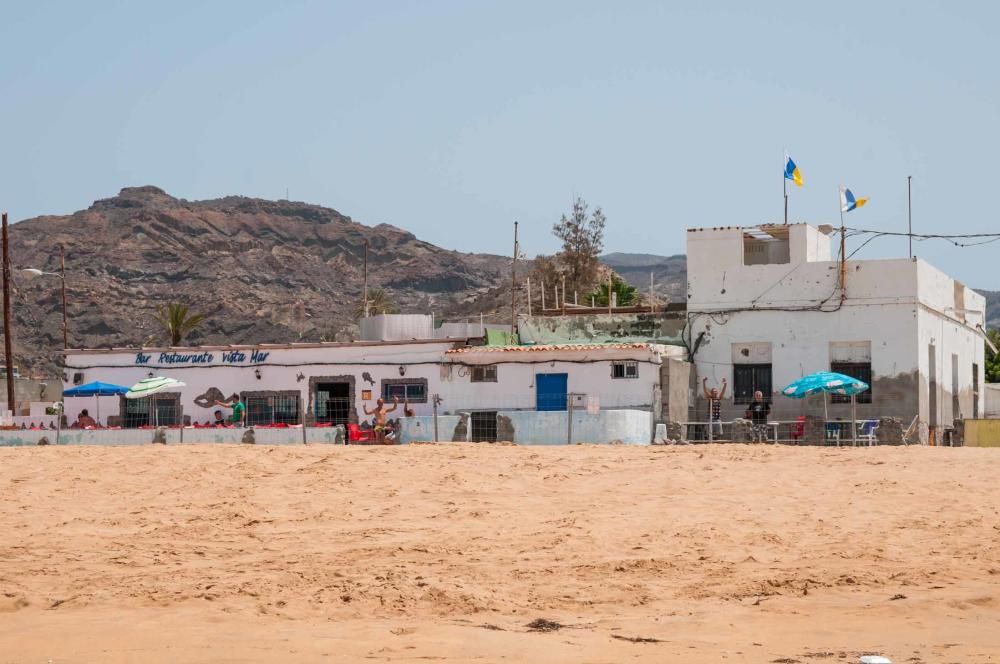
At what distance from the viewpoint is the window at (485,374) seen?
37.8m

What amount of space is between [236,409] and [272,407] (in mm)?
4108

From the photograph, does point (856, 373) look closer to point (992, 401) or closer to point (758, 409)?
point (758, 409)

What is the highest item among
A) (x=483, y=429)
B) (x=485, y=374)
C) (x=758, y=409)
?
(x=485, y=374)

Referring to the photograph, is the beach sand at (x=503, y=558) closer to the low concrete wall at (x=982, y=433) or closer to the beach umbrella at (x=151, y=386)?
the low concrete wall at (x=982, y=433)

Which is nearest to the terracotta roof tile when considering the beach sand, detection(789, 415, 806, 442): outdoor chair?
detection(789, 415, 806, 442): outdoor chair

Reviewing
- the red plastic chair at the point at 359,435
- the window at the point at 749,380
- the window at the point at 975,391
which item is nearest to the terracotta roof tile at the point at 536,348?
the window at the point at 749,380

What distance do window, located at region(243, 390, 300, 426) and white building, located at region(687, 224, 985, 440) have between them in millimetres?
12229

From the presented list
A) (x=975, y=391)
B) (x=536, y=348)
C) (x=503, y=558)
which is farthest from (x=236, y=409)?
(x=975, y=391)

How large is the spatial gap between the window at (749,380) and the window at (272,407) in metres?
13.2

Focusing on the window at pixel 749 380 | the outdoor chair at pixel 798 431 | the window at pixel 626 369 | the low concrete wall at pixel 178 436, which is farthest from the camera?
the window at pixel 749 380

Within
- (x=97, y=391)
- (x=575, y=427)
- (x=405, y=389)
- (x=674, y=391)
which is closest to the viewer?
(x=575, y=427)

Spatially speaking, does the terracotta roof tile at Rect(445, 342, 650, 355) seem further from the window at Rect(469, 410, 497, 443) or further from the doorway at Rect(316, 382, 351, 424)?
the window at Rect(469, 410, 497, 443)

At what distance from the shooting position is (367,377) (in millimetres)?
39188

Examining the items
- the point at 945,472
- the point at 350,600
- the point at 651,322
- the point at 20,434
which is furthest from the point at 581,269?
the point at 350,600
